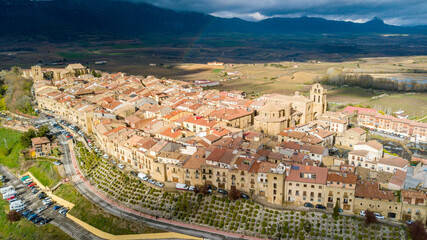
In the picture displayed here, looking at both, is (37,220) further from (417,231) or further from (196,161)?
(417,231)

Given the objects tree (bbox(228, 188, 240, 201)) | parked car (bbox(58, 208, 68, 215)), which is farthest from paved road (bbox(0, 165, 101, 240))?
tree (bbox(228, 188, 240, 201))

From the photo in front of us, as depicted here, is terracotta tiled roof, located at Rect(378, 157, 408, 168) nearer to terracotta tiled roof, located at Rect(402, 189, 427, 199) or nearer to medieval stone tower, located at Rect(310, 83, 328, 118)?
terracotta tiled roof, located at Rect(402, 189, 427, 199)

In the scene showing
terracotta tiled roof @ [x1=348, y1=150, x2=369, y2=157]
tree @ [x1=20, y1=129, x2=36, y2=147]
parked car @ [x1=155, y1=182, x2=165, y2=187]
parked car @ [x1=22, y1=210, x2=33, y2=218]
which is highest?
terracotta tiled roof @ [x1=348, y1=150, x2=369, y2=157]

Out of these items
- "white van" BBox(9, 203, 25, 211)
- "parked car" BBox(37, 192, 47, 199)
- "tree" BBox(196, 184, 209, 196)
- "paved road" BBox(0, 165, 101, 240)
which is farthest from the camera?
"parked car" BBox(37, 192, 47, 199)

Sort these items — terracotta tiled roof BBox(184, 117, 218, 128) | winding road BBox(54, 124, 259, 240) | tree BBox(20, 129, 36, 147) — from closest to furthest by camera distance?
winding road BBox(54, 124, 259, 240)
terracotta tiled roof BBox(184, 117, 218, 128)
tree BBox(20, 129, 36, 147)

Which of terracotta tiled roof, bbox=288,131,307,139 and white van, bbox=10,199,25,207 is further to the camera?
terracotta tiled roof, bbox=288,131,307,139

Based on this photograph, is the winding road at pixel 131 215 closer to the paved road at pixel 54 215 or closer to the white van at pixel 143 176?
the paved road at pixel 54 215

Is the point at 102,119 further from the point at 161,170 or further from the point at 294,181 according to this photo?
the point at 294,181

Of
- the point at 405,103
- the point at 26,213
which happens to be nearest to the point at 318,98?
the point at 405,103
